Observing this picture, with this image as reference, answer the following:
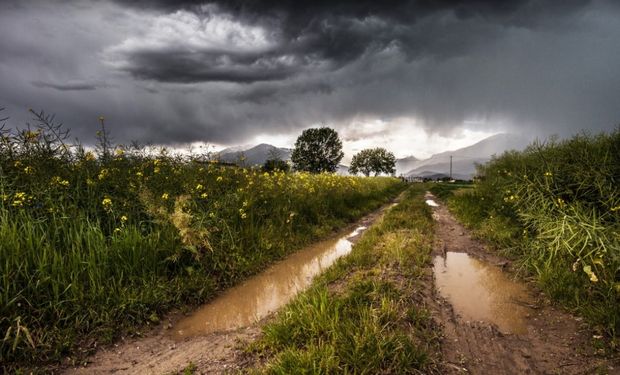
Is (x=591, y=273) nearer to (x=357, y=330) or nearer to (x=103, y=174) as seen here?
(x=357, y=330)

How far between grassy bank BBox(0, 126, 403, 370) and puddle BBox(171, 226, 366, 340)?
0.29m

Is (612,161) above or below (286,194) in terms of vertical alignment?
above

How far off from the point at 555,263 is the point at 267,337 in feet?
16.4

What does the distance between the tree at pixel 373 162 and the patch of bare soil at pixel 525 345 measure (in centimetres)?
9598

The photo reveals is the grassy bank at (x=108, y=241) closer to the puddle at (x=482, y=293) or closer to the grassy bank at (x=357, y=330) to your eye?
the grassy bank at (x=357, y=330)

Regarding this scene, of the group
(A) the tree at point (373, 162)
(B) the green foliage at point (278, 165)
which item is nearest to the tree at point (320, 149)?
(A) the tree at point (373, 162)

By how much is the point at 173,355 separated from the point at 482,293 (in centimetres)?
491

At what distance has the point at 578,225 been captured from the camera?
486 cm

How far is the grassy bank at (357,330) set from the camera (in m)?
3.07

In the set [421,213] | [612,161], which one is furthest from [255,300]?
[421,213]

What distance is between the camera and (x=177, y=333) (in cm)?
439

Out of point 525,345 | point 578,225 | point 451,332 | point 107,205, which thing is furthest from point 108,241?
point 578,225

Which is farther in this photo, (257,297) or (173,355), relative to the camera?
(257,297)

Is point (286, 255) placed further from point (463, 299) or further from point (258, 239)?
point (463, 299)
